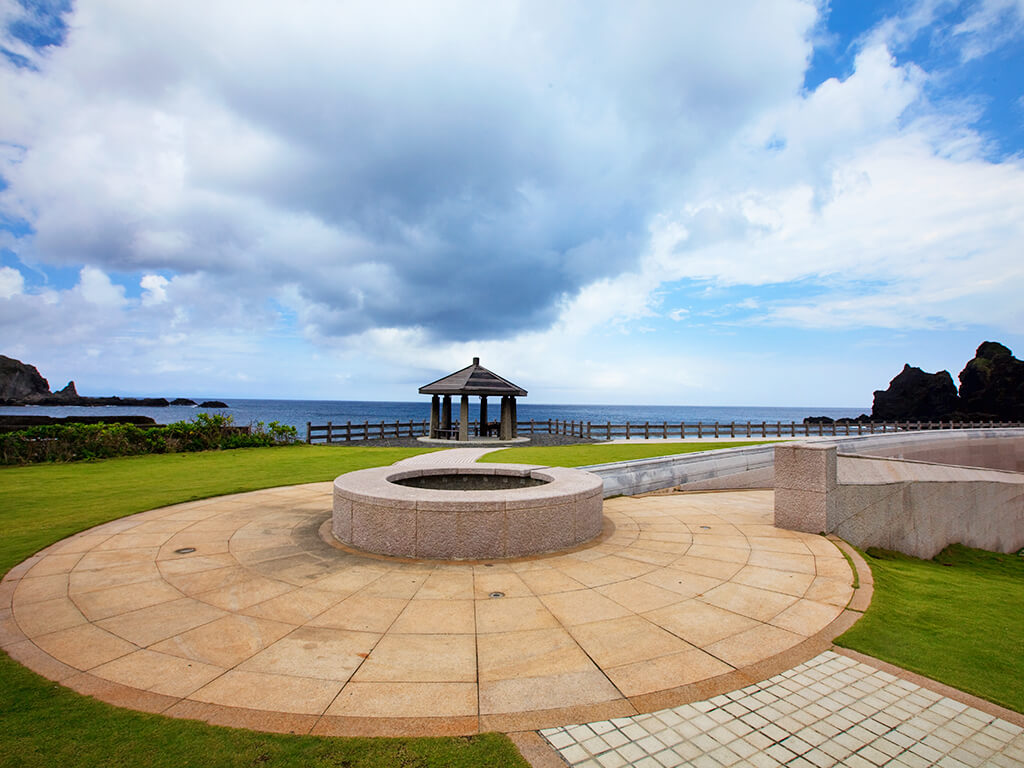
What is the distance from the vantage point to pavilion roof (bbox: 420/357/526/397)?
1089 inches

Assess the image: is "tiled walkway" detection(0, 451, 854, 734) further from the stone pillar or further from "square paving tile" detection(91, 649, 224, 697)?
the stone pillar

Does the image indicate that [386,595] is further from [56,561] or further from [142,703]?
[56,561]

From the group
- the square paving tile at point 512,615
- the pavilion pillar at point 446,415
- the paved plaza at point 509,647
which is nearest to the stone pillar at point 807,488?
the paved plaza at point 509,647

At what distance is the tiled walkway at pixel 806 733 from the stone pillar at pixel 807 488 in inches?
184

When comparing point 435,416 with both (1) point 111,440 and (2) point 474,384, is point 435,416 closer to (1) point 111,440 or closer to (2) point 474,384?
(2) point 474,384

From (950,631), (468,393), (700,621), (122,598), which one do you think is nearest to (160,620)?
(122,598)

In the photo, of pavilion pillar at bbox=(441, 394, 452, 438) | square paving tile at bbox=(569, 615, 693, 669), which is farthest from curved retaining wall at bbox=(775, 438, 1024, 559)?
pavilion pillar at bbox=(441, 394, 452, 438)

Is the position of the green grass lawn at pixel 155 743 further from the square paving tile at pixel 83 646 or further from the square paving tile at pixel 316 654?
the square paving tile at pixel 316 654

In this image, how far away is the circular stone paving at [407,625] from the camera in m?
3.42

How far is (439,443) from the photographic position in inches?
1110

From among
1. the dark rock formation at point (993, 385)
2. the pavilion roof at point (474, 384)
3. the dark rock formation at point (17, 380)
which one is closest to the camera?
the pavilion roof at point (474, 384)

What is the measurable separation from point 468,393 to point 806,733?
24646mm

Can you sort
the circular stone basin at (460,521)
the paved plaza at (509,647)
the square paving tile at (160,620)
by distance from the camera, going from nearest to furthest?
the paved plaza at (509,647), the square paving tile at (160,620), the circular stone basin at (460,521)

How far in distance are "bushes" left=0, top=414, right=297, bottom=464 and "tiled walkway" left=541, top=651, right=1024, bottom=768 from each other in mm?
20414
